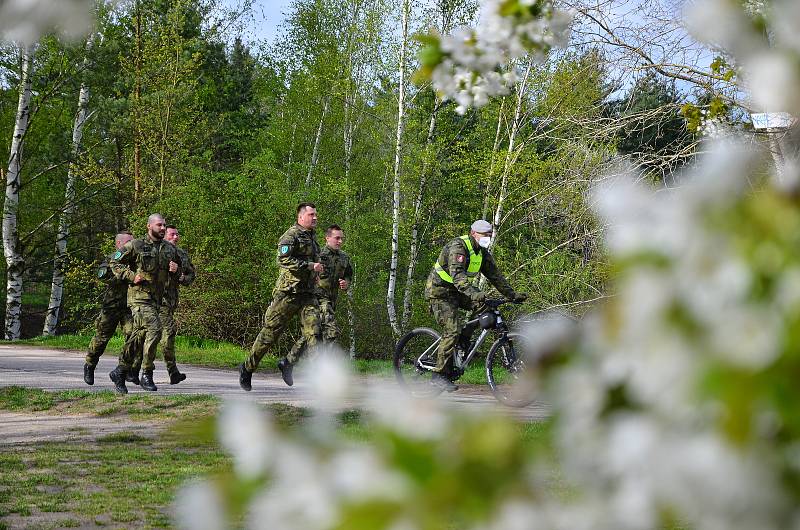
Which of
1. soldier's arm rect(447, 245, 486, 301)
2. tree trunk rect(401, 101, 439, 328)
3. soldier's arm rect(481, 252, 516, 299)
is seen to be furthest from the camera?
tree trunk rect(401, 101, 439, 328)

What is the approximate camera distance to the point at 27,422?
946cm

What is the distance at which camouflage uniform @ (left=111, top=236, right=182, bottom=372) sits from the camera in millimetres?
11117

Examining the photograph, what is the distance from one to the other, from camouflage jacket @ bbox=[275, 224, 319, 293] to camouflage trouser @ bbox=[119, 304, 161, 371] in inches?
55.5

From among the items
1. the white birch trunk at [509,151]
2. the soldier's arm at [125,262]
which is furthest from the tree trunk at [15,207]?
the soldier's arm at [125,262]

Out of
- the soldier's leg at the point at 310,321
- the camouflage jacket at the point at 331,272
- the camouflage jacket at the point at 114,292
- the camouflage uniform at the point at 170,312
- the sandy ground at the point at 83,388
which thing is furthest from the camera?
the camouflage jacket at the point at 331,272

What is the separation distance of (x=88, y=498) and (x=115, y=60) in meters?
23.6

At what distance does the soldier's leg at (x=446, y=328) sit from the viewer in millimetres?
10930

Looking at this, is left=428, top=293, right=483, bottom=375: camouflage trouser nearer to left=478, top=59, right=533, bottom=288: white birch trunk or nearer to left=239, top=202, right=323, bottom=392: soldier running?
left=239, top=202, right=323, bottom=392: soldier running

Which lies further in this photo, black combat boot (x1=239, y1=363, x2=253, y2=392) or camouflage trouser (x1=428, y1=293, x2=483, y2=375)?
black combat boot (x1=239, y1=363, x2=253, y2=392)

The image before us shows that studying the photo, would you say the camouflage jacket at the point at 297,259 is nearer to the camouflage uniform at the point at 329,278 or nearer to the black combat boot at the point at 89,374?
the camouflage uniform at the point at 329,278

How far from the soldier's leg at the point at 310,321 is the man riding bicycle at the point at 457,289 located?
1.29 metres

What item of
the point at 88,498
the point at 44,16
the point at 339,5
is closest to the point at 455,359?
the point at 88,498

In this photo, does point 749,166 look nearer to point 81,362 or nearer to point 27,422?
point 27,422

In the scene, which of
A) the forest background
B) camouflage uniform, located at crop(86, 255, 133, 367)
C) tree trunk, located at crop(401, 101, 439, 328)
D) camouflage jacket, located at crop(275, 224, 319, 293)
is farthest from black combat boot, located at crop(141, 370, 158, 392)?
tree trunk, located at crop(401, 101, 439, 328)
